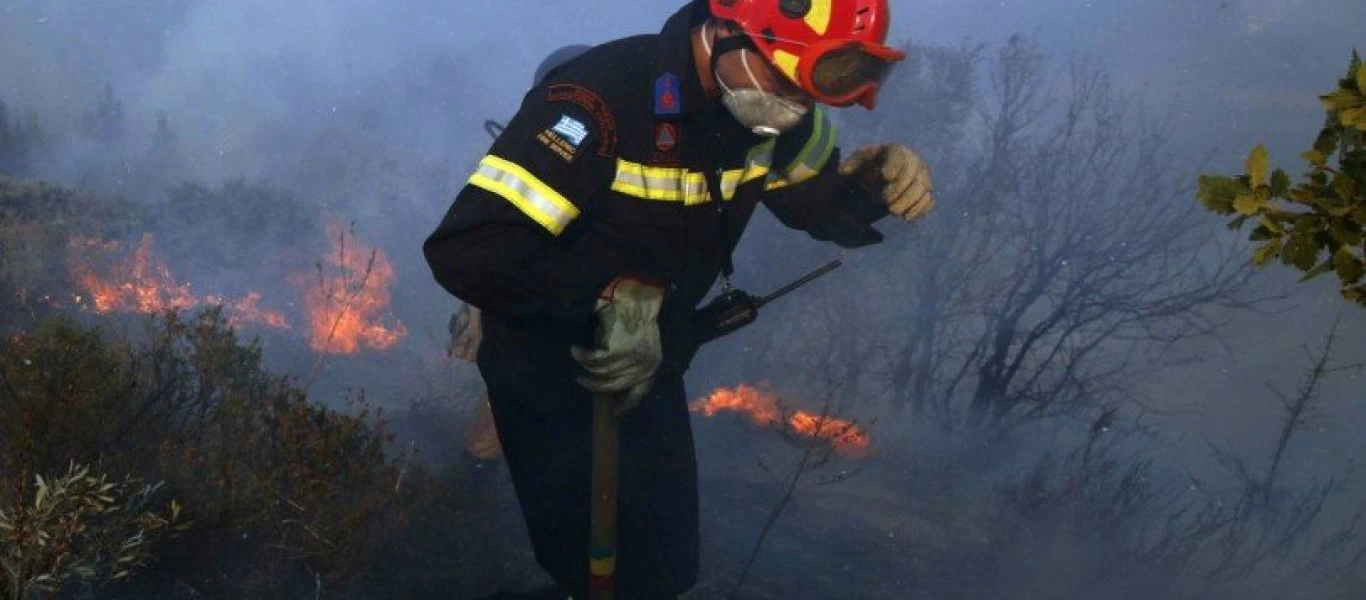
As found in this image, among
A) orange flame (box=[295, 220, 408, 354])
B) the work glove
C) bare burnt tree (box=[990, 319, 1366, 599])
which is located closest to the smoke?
orange flame (box=[295, 220, 408, 354])

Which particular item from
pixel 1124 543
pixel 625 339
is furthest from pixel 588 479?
pixel 1124 543

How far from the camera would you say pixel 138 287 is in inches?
311

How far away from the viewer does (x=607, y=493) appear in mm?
2717

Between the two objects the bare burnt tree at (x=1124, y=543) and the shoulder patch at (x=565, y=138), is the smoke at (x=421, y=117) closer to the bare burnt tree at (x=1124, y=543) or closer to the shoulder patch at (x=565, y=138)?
the bare burnt tree at (x=1124, y=543)

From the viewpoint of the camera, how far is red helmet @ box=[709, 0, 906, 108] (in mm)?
2537

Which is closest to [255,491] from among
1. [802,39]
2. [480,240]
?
[480,240]

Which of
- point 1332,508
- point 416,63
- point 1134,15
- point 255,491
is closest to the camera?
point 255,491

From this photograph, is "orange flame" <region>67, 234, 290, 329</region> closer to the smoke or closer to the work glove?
the smoke

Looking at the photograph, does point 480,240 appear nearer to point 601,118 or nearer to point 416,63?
point 601,118

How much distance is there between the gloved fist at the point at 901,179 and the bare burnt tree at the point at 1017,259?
5365mm

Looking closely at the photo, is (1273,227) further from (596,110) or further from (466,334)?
(466,334)

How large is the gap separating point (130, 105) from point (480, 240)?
16.6m

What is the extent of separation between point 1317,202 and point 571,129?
5.18 ft

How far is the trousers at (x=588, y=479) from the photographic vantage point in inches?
114
